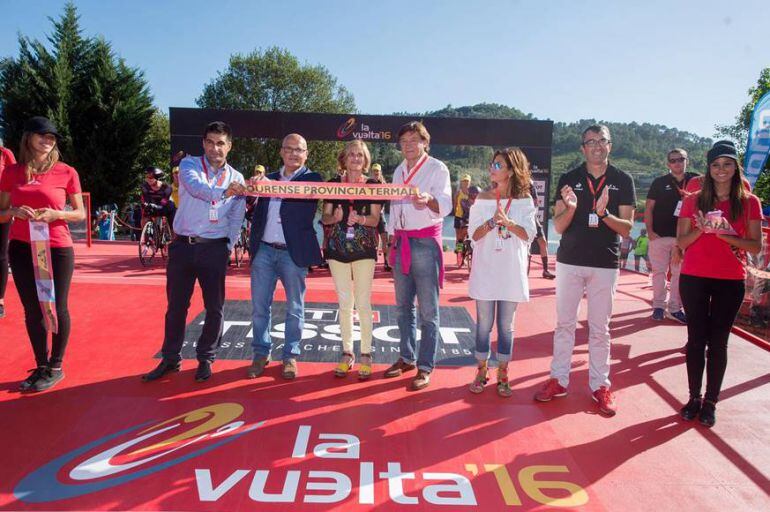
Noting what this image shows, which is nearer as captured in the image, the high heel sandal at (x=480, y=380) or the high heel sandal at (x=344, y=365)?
the high heel sandal at (x=480, y=380)

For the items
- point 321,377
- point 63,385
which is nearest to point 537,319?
point 321,377

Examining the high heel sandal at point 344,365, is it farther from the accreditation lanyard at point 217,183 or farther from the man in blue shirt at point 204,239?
the accreditation lanyard at point 217,183

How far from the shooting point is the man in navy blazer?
13.7 ft

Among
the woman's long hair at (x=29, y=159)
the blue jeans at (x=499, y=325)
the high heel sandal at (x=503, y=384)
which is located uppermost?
the woman's long hair at (x=29, y=159)

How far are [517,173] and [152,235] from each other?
26.7 ft

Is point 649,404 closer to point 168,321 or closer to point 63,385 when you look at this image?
point 168,321

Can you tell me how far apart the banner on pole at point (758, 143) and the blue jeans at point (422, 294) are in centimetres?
593

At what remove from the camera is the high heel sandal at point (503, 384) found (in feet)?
13.4

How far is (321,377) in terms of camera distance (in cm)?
438

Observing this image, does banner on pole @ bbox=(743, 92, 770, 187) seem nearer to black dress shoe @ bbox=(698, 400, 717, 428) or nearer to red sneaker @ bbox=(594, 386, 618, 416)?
black dress shoe @ bbox=(698, 400, 717, 428)

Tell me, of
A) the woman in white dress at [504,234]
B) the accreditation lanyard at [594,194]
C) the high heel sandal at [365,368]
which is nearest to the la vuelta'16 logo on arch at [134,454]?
the high heel sandal at [365,368]

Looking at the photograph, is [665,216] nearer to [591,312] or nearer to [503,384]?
[591,312]

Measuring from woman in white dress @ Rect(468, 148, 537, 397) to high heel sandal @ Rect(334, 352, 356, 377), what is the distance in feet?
3.88

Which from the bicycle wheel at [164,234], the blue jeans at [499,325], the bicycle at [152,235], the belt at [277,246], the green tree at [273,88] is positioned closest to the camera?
the blue jeans at [499,325]
